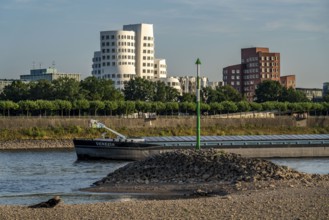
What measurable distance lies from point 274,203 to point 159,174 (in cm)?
1575

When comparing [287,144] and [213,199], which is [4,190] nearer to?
[213,199]

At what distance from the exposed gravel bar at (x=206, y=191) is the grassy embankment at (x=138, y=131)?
65.5 meters

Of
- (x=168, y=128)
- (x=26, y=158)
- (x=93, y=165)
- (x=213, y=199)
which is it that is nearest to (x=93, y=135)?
(x=168, y=128)

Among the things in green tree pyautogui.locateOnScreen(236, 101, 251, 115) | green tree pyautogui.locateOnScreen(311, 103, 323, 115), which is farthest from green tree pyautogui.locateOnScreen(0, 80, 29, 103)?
green tree pyautogui.locateOnScreen(311, 103, 323, 115)

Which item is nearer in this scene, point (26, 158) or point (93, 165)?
point (93, 165)

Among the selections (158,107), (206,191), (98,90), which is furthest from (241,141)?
(98,90)

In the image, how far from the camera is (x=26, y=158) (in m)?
82.6

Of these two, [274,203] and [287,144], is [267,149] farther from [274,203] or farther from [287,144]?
[274,203]

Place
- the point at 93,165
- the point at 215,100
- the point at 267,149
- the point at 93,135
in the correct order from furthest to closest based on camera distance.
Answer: the point at 215,100, the point at 93,135, the point at 267,149, the point at 93,165

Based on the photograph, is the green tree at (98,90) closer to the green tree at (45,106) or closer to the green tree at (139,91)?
the green tree at (139,91)

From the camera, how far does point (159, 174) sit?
4984 centimetres

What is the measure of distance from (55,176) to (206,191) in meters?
18.1

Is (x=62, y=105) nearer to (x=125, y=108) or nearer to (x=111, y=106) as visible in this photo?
(x=111, y=106)

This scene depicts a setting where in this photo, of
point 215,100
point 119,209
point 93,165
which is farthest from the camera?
point 215,100
